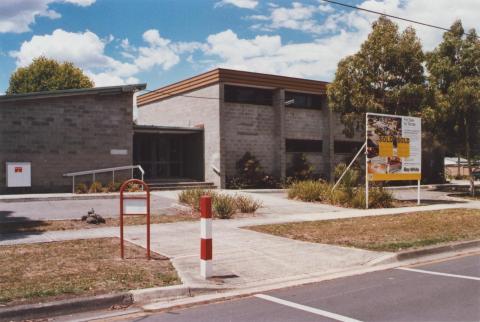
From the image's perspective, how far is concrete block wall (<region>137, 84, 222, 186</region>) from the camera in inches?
1014

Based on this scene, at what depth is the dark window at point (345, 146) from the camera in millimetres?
31102

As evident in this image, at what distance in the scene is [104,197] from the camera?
19.2m

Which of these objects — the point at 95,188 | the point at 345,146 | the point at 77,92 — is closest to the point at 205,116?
the point at 77,92

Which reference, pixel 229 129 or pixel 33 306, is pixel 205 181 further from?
pixel 33 306

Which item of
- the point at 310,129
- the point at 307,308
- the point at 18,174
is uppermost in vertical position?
the point at 310,129

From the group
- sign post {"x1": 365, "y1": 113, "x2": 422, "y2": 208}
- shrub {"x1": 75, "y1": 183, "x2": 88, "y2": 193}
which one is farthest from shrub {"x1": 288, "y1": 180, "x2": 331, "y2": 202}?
shrub {"x1": 75, "y1": 183, "x2": 88, "y2": 193}

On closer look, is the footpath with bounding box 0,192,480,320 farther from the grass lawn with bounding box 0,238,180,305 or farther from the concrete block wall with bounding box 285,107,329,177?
the concrete block wall with bounding box 285,107,329,177

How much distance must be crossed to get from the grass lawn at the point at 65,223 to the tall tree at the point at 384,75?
953cm

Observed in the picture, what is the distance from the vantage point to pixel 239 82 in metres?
26.1

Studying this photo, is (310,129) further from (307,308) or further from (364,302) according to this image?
(307,308)

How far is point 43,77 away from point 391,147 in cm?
3240

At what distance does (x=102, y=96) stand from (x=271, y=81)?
366 inches

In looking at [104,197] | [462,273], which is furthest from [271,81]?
[462,273]

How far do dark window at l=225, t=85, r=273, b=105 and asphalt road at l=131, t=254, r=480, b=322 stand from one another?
19.9m
